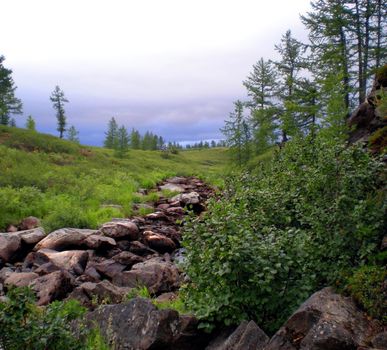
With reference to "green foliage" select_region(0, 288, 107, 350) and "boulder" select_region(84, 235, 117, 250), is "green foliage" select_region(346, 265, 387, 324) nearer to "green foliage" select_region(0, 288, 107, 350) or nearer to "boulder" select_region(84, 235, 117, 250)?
"green foliage" select_region(0, 288, 107, 350)

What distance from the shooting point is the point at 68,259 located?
12359 millimetres

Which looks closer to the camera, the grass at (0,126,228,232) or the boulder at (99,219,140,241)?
the boulder at (99,219,140,241)

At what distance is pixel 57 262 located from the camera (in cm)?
1226

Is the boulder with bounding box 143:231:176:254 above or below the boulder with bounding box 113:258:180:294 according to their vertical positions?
above

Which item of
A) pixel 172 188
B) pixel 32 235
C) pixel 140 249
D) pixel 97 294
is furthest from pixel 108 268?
pixel 172 188

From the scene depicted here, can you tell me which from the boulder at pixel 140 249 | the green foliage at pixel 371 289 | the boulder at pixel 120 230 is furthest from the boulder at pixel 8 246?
the green foliage at pixel 371 289

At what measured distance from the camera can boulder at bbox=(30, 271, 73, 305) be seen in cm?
927

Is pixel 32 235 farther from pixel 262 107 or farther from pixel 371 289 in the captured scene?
pixel 262 107

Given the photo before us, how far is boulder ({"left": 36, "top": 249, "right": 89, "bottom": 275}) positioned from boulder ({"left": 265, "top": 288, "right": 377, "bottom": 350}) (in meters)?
7.94

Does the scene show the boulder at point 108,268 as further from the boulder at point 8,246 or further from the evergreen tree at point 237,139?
the evergreen tree at point 237,139

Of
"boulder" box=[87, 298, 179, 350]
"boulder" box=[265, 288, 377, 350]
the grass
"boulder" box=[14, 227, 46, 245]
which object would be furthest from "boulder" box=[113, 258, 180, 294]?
the grass

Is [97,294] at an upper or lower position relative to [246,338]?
lower

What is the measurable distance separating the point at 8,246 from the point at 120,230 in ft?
12.6

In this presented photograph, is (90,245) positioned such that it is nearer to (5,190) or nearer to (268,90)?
(5,190)
